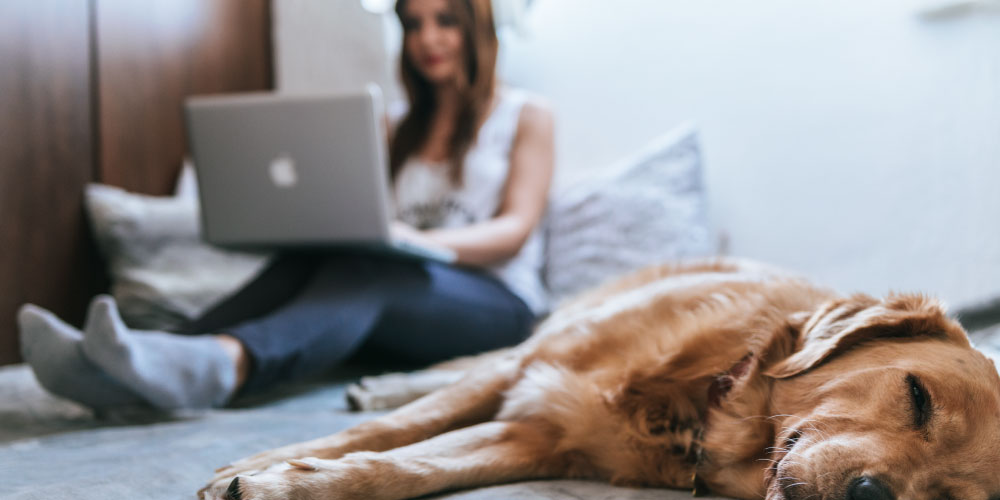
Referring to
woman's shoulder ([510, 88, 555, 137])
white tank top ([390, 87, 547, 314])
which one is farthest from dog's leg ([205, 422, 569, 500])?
woman's shoulder ([510, 88, 555, 137])

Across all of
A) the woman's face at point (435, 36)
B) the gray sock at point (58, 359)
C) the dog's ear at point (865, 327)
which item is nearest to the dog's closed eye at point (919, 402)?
the dog's ear at point (865, 327)

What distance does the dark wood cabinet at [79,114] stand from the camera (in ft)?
7.82

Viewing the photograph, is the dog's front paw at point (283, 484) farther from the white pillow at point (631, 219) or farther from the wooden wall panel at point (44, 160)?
the wooden wall panel at point (44, 160)

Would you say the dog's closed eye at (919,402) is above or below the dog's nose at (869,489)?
above

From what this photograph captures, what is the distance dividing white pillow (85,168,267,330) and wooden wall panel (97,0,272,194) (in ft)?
1.01

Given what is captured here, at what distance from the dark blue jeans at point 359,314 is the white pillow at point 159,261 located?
61cm

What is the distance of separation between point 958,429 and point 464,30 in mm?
1999

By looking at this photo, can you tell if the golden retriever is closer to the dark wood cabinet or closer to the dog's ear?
the dog's ear

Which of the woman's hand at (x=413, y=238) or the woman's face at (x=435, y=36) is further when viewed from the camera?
the woman's face at (x=435, y=36)

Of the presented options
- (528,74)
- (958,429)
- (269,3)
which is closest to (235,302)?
(958,429)

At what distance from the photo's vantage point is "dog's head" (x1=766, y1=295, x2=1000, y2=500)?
0.86m

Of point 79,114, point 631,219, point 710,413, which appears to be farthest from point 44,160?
point 710,413

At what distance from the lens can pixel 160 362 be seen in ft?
4.62

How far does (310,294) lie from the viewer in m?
1.78
